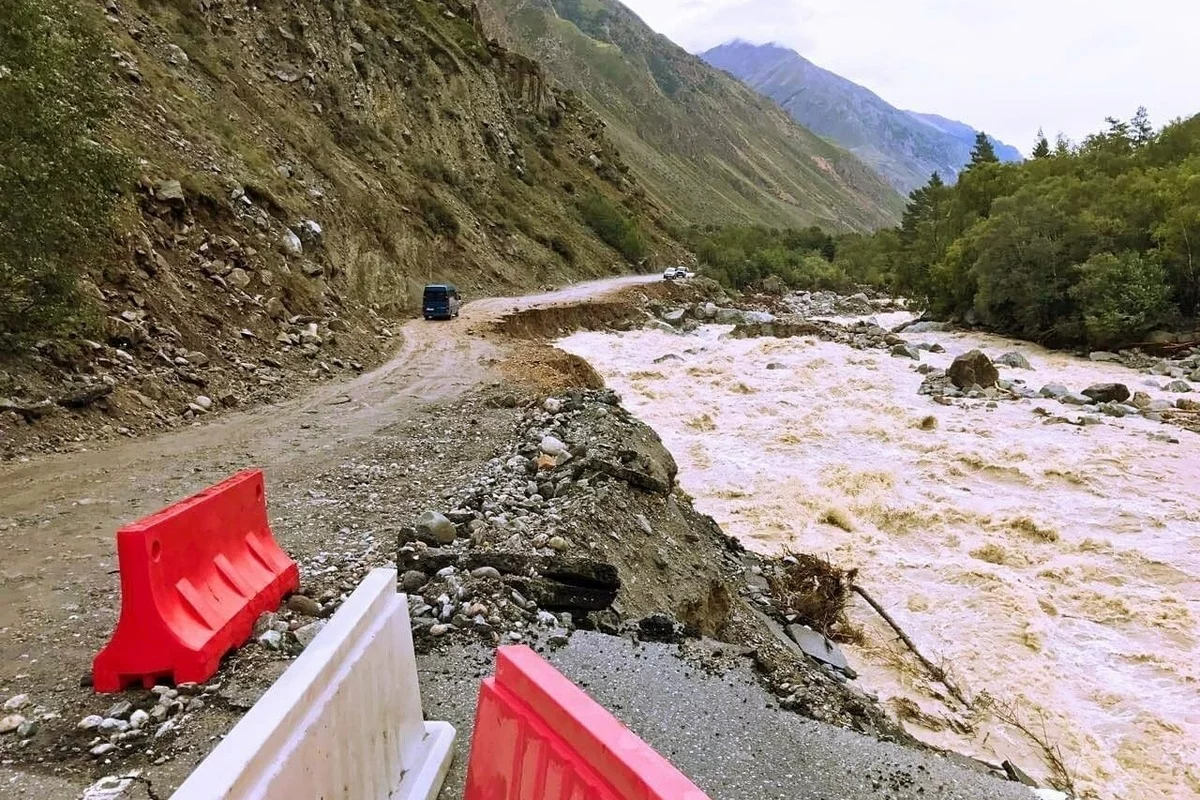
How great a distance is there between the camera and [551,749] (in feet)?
6.76

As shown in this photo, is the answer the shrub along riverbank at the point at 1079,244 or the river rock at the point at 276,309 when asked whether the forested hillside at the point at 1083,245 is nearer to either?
the shrub along riverbank at the point at 1079,244

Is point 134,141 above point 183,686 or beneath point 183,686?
above

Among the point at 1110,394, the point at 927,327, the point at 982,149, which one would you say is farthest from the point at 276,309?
the point at 982,149

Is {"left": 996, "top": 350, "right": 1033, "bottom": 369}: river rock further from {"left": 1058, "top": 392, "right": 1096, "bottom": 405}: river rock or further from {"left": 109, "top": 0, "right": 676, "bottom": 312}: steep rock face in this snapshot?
{"left": 109, "top": 0, "right": 676, "bottom": 312}: steep rock face

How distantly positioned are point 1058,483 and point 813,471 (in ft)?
12.1

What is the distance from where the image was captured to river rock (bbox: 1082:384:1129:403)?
53.5 ft

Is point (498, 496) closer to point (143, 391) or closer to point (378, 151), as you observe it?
point (143, 391)

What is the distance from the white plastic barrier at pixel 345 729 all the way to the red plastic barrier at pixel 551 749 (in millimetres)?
369

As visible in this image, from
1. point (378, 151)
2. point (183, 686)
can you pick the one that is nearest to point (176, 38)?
point (378, 151)

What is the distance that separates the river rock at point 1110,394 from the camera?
16319mm

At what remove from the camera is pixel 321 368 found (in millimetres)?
13133

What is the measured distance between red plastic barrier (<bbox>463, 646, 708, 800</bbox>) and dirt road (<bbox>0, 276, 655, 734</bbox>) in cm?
225

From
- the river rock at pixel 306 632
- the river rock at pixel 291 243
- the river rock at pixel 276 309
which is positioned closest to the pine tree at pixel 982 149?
the river rock at pixel 291 243

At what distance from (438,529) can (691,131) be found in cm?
12897
